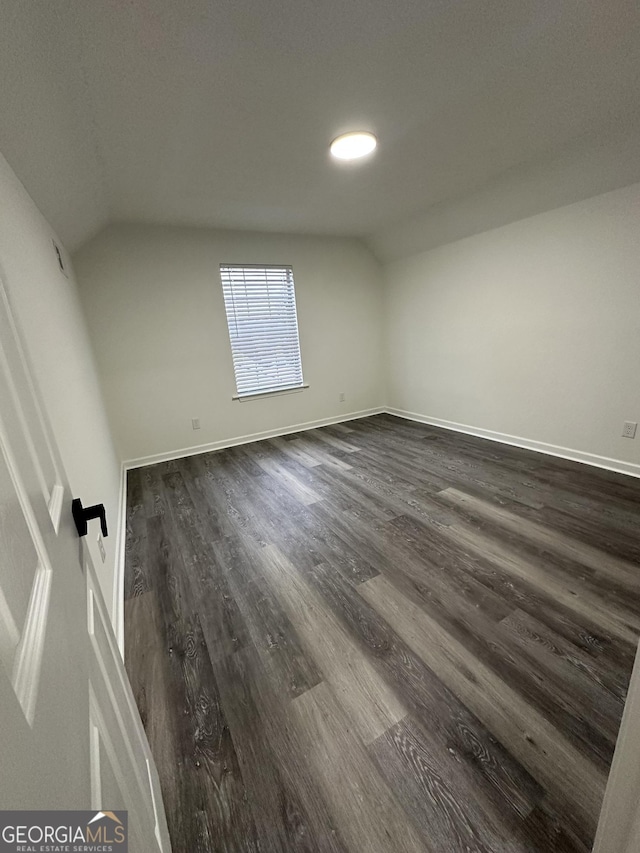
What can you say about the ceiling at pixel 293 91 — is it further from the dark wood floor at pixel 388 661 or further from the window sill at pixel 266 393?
the dark wood floor at pixel 388 661

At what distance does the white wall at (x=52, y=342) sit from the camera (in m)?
1.22

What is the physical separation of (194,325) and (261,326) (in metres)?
0.76

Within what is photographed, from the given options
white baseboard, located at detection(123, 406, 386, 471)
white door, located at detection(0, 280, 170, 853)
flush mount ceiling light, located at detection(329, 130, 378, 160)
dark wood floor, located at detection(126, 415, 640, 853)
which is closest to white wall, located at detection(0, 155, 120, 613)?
white door, located at detection(0, 280, 170, 853)

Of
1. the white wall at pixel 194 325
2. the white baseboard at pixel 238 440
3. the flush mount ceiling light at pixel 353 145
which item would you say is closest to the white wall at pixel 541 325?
the white wall at pixel 194 325

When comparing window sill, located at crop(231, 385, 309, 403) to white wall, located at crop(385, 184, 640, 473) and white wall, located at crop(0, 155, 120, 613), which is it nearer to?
white wall, located at crop(385, 184, 640, 473)

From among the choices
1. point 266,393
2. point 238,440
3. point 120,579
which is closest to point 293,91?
point 120,579

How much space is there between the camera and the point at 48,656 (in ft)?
1.27

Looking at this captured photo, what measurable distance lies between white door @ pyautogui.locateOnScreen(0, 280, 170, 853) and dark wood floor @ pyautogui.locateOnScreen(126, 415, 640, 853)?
0.35 meters

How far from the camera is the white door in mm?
298

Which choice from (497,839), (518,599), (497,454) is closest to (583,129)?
(497,454)

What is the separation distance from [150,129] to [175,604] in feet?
7.92

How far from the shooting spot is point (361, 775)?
100 centimetres

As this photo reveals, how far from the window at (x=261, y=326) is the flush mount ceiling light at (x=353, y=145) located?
74.3 inches

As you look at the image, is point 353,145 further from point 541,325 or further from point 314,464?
point 314,464
